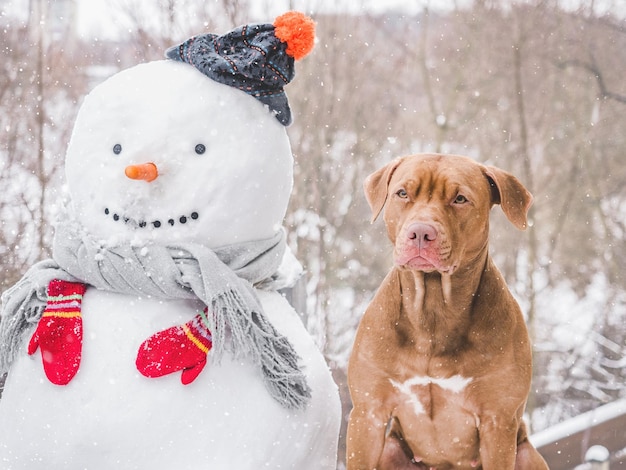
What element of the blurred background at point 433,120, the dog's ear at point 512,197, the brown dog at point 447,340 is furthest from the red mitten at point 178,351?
the blurred background at point 433,120

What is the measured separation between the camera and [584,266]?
2.70 metres

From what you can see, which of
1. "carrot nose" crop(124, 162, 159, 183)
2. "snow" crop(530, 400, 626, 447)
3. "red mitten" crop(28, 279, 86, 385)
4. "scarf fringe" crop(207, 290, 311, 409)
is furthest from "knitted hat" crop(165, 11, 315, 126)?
"snow" crop(530, 400, 626, 447)

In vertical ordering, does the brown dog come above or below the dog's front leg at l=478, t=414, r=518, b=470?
above

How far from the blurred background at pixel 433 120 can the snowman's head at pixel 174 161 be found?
1.09 meters

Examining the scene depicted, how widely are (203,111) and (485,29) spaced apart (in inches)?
65.4

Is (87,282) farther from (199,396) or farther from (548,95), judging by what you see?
(548,95)

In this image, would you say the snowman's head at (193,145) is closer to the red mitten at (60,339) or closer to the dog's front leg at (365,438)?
the red mitten at (60,339)

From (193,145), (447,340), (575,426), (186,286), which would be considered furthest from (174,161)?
(575,426)

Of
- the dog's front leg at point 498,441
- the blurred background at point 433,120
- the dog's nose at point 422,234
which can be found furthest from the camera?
the blurred background at point 433,120

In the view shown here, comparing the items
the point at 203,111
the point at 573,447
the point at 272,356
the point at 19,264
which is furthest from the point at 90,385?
the point at 573,447

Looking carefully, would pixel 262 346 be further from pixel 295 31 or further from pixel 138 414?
pixel 295 31

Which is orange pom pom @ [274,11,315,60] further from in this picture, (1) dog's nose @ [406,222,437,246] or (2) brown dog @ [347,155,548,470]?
(1) dog's nose @ [406,222,437,246]

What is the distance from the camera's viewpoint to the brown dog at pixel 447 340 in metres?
1.08

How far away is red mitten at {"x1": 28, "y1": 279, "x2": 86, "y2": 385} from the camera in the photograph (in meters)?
1.19
